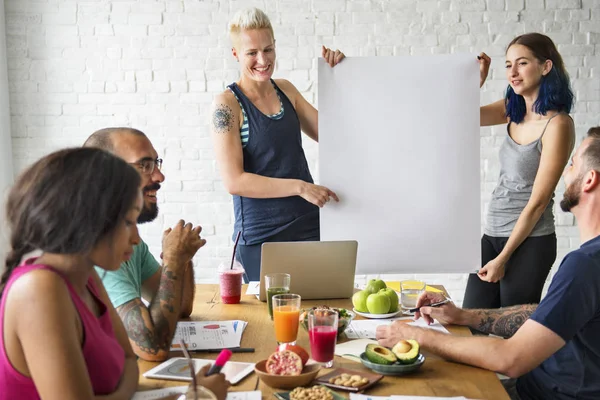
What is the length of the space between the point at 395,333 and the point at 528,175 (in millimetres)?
1368

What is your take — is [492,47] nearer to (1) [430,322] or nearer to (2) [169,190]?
(2) [169,190]

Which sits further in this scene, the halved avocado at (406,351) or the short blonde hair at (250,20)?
the short blonde hair at (250,20)

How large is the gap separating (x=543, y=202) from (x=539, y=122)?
1.15 ft

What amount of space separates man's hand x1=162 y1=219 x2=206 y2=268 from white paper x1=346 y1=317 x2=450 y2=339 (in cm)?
50

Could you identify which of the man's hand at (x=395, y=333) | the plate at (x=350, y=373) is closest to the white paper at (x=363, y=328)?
the man's hand at (x=395, y=333)

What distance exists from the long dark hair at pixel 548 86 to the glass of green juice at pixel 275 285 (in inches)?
55.4

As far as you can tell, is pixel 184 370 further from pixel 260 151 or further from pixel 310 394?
pixel 260 151

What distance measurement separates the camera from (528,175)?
9.11 ft

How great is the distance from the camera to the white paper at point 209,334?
1720 millimetres

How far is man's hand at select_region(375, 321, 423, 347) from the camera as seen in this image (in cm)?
168

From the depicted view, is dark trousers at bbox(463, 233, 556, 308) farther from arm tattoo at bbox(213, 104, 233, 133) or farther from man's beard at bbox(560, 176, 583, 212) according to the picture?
arm tattoo at bbox(213, 104, 233, 133)

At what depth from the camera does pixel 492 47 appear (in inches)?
162

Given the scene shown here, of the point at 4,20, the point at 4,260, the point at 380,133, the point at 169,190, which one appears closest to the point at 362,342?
the point at 4,260

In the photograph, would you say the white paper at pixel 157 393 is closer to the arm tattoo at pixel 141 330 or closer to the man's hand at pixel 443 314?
the arm tattoo at pixel 141 330
